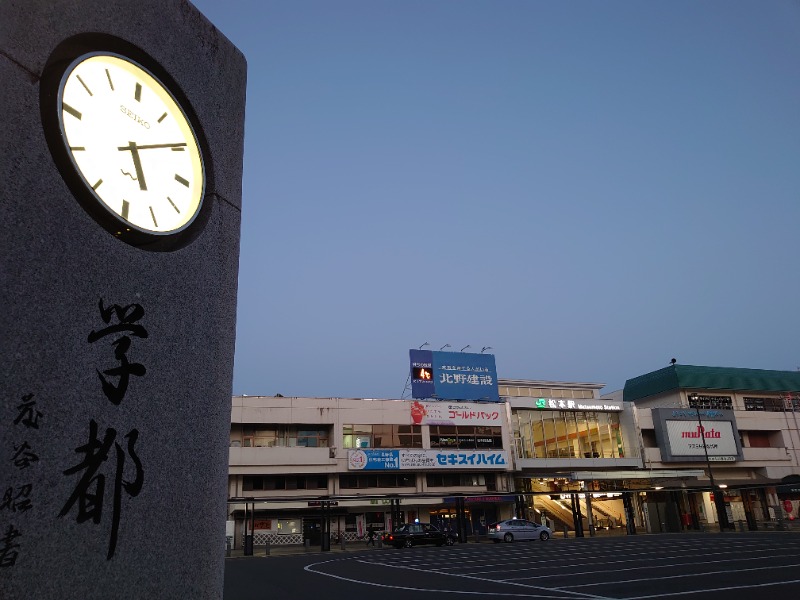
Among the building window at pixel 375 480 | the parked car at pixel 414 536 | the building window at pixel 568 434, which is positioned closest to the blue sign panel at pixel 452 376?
the building window at pixel 568 434

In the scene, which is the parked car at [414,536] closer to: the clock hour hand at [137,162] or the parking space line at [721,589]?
the parking space line at [721,589]

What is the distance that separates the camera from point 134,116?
3.82 m

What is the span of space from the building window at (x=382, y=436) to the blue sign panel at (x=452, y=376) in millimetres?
2857

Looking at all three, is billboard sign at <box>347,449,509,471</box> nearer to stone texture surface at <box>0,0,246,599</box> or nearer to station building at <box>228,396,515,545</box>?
station building at <box>228,396,515,545</box>

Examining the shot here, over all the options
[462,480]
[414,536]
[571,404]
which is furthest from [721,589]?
[571,404]

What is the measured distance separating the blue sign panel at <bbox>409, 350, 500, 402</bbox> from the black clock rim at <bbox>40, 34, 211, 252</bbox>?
1643 inches

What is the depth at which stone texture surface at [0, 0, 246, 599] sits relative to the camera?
2.83 m

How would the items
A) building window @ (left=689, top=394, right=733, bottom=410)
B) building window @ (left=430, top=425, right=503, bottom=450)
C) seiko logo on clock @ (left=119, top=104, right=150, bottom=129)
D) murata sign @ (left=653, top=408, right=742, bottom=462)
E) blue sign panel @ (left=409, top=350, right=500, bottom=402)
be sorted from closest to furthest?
seiko logo on clock @ (left=119, top=104, right=150, bottom=129) → building window @ (left=430, top=425, right=503, bottom=450) → blue sign panel @ (left=409, top=350, right=500, bottom=402) → murata sign @ (left=653, top=408, right=742, bottom=462) → building window @ (left=689, top=394, right=733, bottom=410)

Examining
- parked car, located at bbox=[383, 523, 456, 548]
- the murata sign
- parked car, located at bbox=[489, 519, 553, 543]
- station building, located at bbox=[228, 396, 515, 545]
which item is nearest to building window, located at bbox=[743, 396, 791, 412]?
the murata sign

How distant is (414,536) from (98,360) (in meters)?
33.4

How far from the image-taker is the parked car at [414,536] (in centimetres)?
3347

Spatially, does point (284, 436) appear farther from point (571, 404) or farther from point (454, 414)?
point (571, 404)

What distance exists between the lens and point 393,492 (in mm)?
42406

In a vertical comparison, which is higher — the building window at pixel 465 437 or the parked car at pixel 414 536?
the building window at pixel 465 437
